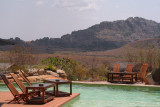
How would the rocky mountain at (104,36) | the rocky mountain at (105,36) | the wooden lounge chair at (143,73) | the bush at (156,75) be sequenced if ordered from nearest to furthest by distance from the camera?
the bush at (156,75), the wooden lounge chair at (143,73), the rocky mountain at (104,36), the rocky mountain at (105,36)

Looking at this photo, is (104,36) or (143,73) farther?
(104,36)

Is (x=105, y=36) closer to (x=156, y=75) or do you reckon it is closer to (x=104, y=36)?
(x=104, y=36)

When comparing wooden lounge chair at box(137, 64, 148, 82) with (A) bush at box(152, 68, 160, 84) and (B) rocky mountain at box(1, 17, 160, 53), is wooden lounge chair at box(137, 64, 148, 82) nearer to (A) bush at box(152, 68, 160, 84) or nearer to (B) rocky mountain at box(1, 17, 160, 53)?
(A) bush at box(152, 68, 160, 84)

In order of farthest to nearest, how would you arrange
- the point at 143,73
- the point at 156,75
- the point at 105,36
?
the point at 105,36 < the point at 143,73 < the point at 156,75

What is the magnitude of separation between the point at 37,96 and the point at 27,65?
347 inches

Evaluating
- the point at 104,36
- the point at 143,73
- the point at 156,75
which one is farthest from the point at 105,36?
the point at 156,75

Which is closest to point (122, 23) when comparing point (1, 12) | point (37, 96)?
point (1, 12)

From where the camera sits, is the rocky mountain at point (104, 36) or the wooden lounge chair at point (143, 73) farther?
the rocky mountain at point (104, 36)

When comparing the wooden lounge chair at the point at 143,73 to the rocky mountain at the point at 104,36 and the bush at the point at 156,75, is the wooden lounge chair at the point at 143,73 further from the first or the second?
the rocky mountain at the point at 104,36

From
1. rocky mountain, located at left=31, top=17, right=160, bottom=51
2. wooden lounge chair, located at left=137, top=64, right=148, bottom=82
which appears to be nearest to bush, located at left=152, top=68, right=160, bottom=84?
wooden lounge chair, located at left=137, top=64, right=148, bottom=82

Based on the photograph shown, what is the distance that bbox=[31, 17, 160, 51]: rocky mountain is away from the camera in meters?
76.7

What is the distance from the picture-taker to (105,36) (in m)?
84.1

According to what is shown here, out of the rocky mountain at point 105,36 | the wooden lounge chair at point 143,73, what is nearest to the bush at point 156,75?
the wooden lounge chair at point 143,73

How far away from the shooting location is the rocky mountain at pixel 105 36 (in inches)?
3019
